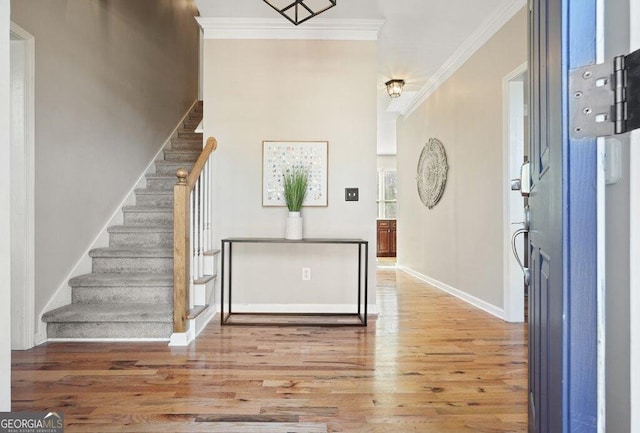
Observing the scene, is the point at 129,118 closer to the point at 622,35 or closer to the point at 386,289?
the point at 386,289

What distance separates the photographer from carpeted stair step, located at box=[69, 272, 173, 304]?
9.41 ft

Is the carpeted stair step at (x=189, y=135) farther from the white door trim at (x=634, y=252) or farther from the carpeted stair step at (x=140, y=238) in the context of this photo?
the white door trim at (x=634, y=252)

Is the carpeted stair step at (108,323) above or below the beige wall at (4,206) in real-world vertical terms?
below

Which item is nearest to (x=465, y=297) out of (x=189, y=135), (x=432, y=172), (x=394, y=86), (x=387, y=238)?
(x=432, y=172)

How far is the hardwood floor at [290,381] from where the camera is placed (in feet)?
5.32

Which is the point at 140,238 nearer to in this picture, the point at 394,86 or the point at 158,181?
the point at 158,181

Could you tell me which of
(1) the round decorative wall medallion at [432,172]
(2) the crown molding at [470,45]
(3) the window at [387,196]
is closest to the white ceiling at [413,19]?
(2) the crown molding at [470,45]

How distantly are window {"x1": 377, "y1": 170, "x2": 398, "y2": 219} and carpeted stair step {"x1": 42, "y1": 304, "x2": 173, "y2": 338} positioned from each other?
769 centimetres

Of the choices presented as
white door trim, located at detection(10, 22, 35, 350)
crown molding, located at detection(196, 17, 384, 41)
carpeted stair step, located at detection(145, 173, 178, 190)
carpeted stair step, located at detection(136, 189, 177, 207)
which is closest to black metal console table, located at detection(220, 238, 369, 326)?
carpeted stair step, located at detection(136, 189, 177, 207)

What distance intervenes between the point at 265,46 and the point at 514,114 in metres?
2.25

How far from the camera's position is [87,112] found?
307 cm

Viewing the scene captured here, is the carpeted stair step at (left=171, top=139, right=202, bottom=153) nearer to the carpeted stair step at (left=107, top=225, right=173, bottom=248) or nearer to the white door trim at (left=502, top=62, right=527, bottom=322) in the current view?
the carpeted stair step at (left=107, top=225, right=173, bottom=248)

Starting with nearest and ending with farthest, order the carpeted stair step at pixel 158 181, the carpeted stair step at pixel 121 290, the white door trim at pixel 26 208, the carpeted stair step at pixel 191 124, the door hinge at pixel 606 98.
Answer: the door hinge at pixel 606 98 < the white door trim at pixel 26 208 < the carpeted stair step at pixel 121 290 < the carpeted stair step at pixel 158 181 < the carpeted stair step at pixel 191 124

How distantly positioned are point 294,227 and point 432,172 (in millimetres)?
2493
